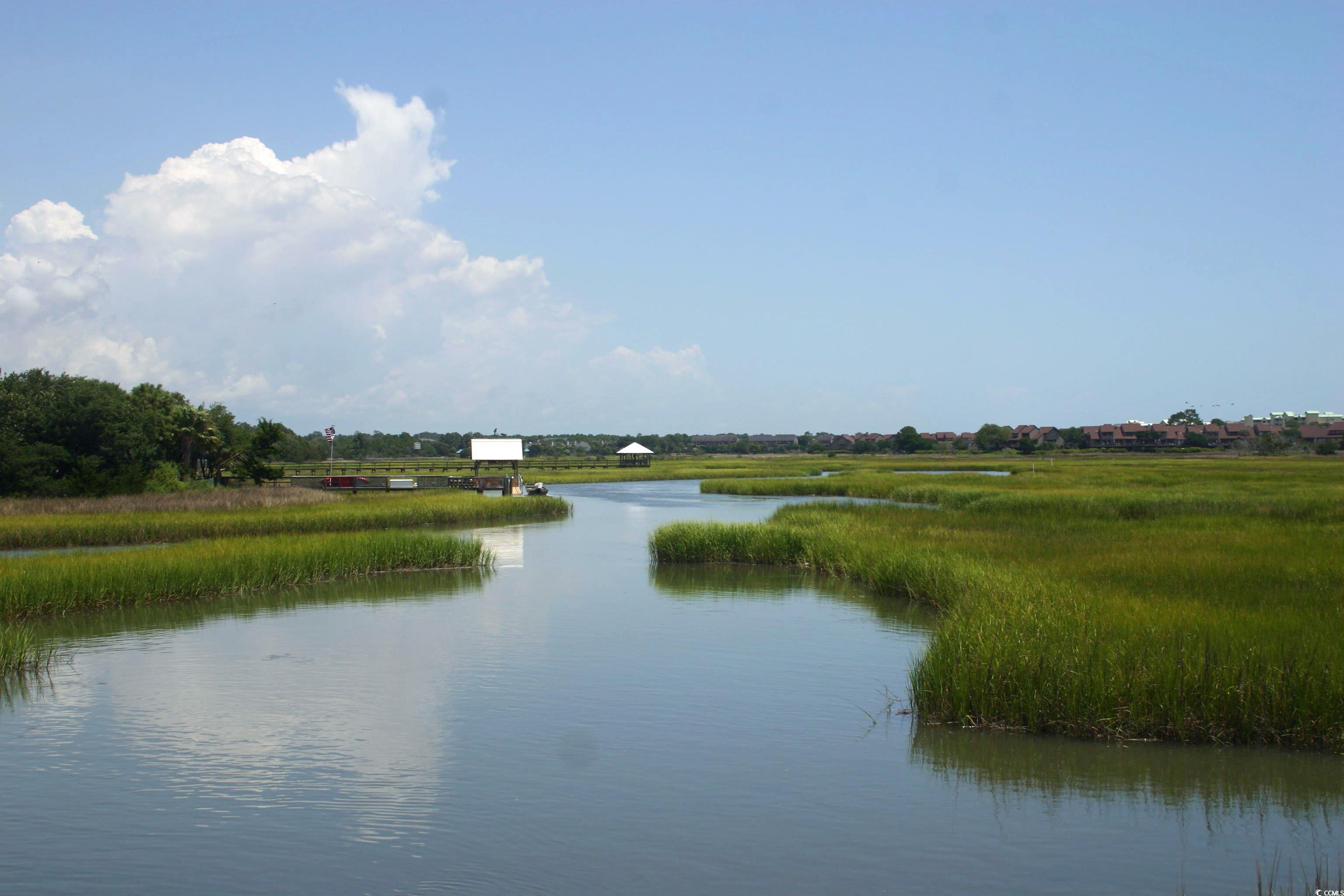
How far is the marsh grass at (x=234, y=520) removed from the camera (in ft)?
89.1

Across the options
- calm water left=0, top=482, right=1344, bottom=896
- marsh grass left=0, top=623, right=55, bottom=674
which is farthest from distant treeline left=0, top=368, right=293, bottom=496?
calm water left=0, top=482, right=1344, bottom=896

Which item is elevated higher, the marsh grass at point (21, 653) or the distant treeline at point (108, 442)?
the distant treeline at point (108, 442)

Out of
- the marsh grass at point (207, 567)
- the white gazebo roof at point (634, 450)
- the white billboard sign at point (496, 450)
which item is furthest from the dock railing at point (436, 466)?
the marsh grass at point (207, 567)

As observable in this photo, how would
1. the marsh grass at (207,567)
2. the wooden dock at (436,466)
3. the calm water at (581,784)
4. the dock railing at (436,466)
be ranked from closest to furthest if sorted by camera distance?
the calm water at (581,784), the marsh grass at (207,567), the wooden dock at (436,466), the dock railing at (436,466)

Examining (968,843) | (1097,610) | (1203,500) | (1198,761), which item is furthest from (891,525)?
(968,843)

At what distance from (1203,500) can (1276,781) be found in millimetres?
25261

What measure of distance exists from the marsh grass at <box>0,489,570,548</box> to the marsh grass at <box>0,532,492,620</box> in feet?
8.67

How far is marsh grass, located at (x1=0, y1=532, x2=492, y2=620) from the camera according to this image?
17.4 metres

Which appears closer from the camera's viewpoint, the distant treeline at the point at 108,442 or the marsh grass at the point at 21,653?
the marsh grass at the point at 21,653

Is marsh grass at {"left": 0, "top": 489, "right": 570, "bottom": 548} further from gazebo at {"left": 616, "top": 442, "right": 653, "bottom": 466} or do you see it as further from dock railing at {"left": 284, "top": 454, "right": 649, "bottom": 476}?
gazebo at {"left": 616, "top": 442, "right": 653, "bottom": 466}

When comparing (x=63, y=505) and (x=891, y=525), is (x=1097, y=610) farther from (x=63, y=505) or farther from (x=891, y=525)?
(x=63, y=505)

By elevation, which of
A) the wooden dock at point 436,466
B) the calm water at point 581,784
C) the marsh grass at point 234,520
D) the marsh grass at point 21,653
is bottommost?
the calm water at point 581,784

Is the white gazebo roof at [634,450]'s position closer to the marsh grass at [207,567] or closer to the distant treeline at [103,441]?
the distant treeline at [103,441]

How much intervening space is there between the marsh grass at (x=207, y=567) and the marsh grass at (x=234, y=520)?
8.67 ft
